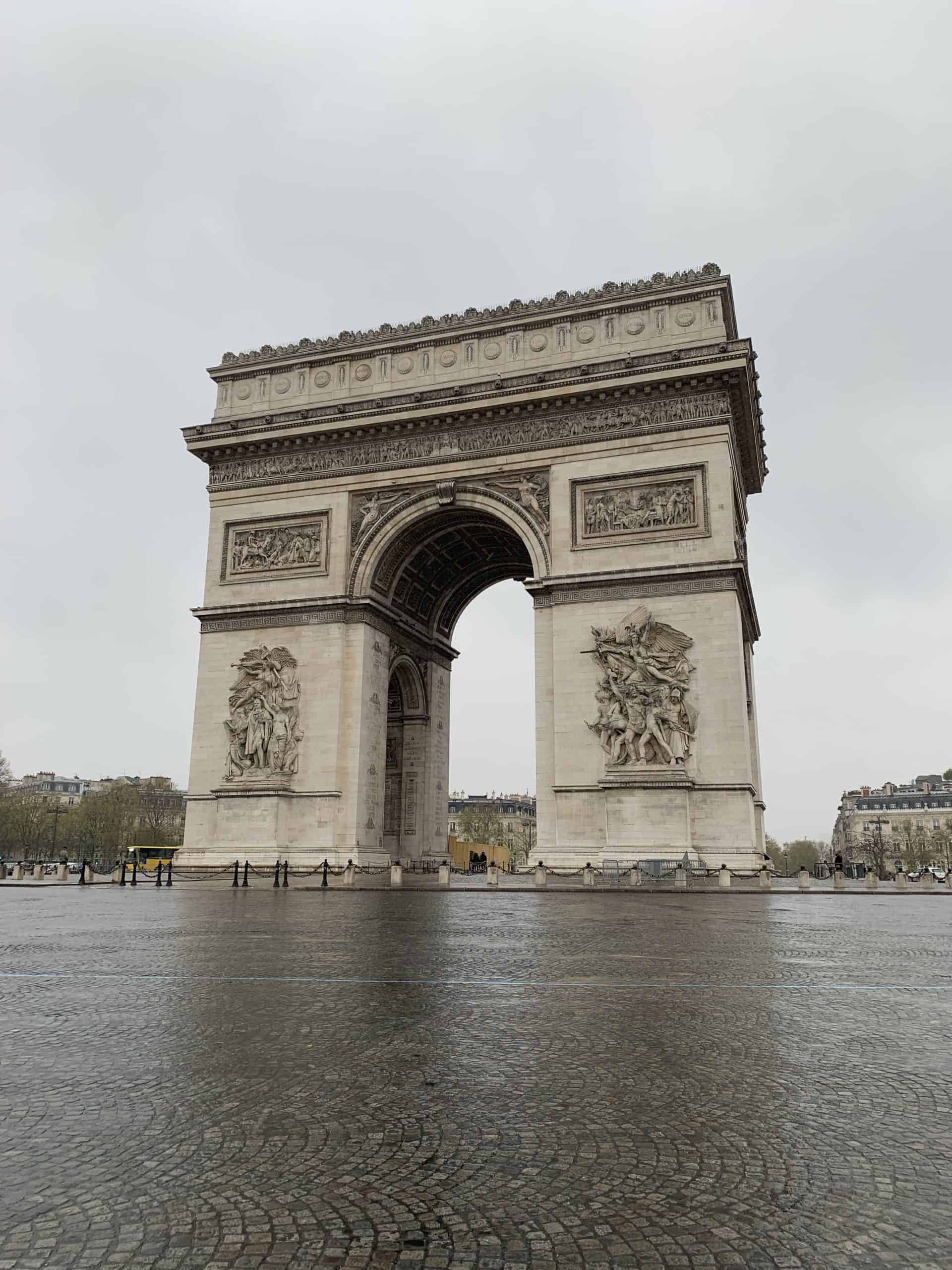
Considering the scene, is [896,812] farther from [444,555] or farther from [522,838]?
[444,555]

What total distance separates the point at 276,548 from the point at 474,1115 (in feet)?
94.5

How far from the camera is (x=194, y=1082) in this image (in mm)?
3574

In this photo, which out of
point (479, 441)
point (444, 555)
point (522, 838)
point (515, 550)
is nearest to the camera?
point (479, 441)

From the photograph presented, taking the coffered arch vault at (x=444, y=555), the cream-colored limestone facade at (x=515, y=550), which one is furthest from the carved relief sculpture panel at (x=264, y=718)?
the coffered arch vault at (x=444, y=555)

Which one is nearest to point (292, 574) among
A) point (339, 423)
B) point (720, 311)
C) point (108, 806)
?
point (339, 423)

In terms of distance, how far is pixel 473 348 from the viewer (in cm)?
3019

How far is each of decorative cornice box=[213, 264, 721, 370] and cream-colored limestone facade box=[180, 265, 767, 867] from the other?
0.09 metres

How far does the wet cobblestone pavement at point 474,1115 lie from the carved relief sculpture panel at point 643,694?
17.8 metres

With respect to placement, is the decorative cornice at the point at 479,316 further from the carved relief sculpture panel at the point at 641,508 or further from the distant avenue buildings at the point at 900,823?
the distant avenue buildings at the point at 900,823

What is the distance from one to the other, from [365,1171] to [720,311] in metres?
28.0

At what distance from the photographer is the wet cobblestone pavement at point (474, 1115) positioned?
2.18 meters

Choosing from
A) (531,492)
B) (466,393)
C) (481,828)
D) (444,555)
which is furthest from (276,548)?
(481,828)

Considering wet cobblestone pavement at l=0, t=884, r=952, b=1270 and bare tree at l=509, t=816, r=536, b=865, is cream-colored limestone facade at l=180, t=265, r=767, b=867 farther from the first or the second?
bare tree at l=509, t=816, r=536, b=865

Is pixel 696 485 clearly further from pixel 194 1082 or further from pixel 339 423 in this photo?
pixel 194 1082
